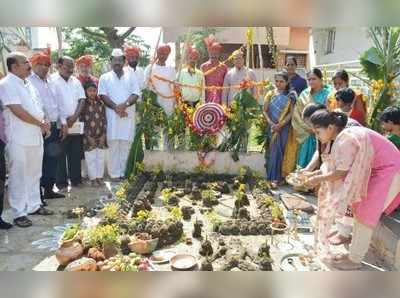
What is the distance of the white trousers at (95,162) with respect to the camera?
5.55 m

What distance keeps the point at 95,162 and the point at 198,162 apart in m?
1.48

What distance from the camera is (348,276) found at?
28.2 inches

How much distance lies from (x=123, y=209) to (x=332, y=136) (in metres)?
2.37

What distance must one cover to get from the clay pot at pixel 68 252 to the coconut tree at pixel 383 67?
11.1 ft

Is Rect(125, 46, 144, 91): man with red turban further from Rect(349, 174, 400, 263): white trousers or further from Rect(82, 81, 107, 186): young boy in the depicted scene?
Rect(349, 174, 400, 263): white trousers

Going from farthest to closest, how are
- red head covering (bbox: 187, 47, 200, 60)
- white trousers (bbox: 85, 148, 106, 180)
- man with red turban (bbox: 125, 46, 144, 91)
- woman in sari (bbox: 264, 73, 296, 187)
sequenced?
red head covering (bbox: 187, 47, 200, 60)
man with red turban (bbox: 125, 46, 144, 91)
white trousers (bbox: 85, 148, 106, 180)
woman in sari (bbox: 264, 73, 296, 187)

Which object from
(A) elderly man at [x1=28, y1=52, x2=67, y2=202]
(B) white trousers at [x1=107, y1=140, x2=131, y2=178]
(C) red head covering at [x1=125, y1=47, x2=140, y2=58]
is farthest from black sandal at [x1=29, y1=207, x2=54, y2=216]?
(C) red head covering at [x1=125, y1=47, x2=140, y2=58]

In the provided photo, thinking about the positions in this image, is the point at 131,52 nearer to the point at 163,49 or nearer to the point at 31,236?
the point at 163,49

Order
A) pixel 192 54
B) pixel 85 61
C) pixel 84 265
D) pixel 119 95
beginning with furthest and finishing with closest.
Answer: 1. pixel 192 54
2. pixel 119 95
3. pixel 85 61
4. pixel 84 265

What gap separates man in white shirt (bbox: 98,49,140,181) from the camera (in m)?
5.68

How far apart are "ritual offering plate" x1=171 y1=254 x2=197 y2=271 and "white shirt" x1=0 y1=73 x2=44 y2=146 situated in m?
1.93

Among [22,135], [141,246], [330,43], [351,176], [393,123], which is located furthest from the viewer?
[330,43]

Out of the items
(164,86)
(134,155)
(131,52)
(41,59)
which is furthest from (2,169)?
(131,52)

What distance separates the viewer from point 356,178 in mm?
2963
